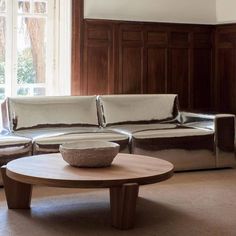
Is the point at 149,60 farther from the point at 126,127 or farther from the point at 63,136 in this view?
the point at 63,136

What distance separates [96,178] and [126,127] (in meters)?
2.08

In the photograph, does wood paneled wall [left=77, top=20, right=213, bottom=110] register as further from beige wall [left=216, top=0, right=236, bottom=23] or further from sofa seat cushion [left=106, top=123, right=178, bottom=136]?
sofa seat cushion [left=106, top=123, right=178, bottom=136]

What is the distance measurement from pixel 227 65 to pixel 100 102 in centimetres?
202

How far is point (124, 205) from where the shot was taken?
11.2 ft

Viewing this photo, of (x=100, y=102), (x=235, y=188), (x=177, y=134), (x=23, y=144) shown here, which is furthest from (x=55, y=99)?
(x=235, y=188)

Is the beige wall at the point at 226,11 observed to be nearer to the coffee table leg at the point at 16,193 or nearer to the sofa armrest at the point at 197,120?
the sofa armrest at the point at 197,120

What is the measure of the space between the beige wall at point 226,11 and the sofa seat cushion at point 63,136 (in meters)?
2.46

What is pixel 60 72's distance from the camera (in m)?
6.12

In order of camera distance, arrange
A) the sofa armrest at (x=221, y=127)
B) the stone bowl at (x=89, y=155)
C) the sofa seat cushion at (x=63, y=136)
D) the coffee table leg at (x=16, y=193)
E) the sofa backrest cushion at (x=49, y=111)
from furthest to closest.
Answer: the sofa armrest at (x=221, y=127)
the sofa backrest cushion at (x=49, y=111)
the sofa seat cushion at (x=63, y=136)
the coffee table leg at (x=16, y=193)
the stone bowl at (x=89, y=155)

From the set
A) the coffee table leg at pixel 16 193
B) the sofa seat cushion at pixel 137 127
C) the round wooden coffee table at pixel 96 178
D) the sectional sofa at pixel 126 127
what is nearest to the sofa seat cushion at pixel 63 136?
the sectional sofa at pixel 126 127

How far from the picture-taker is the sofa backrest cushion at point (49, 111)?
204 inches

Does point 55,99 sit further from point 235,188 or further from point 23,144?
point 235,188

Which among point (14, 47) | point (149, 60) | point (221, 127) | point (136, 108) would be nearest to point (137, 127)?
point (136, 108)

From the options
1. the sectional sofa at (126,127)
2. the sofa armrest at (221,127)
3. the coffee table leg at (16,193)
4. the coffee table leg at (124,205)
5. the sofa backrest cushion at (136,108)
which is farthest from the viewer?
the sofa backrest cushion at (136,108)
